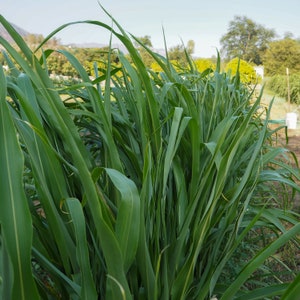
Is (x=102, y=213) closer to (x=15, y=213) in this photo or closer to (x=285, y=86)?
(x=15, y=213)

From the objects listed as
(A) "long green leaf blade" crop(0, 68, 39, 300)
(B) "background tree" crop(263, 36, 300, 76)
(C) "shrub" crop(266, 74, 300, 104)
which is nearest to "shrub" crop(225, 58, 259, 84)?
(A) "long green leaf blade" crop(0, 68, 39, 300)

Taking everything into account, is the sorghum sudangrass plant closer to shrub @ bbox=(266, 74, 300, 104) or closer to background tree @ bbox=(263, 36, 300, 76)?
shrub @ bbox=(266, 74, 300, 104)

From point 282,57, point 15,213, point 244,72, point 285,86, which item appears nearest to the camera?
point 15,213

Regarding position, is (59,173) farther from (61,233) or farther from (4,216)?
(4,216)

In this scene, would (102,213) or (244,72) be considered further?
(244,72)

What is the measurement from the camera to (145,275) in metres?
0.65

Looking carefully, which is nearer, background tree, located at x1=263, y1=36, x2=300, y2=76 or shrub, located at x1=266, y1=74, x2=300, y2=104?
shrub, located at x1=266, y1=74, x2=300, y2=104

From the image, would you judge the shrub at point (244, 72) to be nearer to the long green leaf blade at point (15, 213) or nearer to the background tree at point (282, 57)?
the long green leaf blade at point (15, 213)

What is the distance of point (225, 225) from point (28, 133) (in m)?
0.44

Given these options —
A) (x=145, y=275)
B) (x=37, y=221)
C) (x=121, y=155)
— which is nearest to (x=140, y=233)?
(x=145, y=275)

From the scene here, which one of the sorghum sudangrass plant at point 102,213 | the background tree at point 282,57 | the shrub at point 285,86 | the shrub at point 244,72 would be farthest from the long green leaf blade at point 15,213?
the background tree at point 282,57

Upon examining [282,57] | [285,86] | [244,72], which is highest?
[282,57]

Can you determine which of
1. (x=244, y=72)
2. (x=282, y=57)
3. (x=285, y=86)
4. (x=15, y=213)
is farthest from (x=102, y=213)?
(x=282, y=57)

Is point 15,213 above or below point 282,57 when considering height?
below
